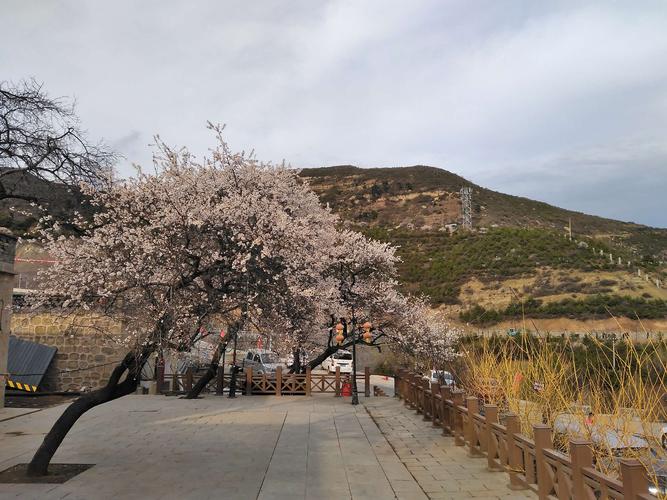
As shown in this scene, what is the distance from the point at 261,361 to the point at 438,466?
22897mm

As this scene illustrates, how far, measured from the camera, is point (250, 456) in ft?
31.7

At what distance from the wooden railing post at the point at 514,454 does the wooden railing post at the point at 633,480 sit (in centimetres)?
311

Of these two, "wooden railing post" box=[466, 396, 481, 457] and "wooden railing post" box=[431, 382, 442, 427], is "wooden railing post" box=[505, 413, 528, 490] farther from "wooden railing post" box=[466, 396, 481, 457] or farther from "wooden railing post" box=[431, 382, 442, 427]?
"wooden railing post" box=[431, 382, 442, 427]

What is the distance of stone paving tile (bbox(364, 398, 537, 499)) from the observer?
24.3 feet

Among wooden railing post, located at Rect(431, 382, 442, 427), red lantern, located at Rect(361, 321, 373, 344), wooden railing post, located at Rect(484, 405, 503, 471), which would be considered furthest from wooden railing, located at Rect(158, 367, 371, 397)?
wooden railing post, located at Rect(484, 405, 503, 471)

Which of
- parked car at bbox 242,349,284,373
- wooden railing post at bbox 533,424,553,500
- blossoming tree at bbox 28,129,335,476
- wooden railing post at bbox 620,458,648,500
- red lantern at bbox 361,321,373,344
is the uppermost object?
blossoming tree at bbox 28,129,335,476

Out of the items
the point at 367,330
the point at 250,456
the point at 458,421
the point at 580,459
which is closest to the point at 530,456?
the point at 580,459

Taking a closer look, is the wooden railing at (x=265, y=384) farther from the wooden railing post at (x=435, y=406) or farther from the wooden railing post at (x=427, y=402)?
the wooden railing post at (x=435, y=406)

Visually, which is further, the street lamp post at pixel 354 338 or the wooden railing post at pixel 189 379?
the wooden railing post at pixel 189 379

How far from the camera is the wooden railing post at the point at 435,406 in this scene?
12578mm

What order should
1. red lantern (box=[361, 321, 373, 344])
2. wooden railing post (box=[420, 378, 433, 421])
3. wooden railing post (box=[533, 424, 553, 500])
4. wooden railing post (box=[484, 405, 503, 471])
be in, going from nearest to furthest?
wooden railing post (box=[533, 424, 553, 500]) < wooden railing post (box=[484, 405, 503, 471]) < wooden railing post (box=[420, 378, 433, 421]) < red lantern (box=[361, 321, 373, 344])

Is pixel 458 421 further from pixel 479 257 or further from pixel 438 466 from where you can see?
pixel 479 257

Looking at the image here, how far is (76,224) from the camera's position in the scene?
1098 centimetres

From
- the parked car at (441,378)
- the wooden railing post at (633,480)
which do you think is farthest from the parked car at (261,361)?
the wooden railing post at (633,480)
